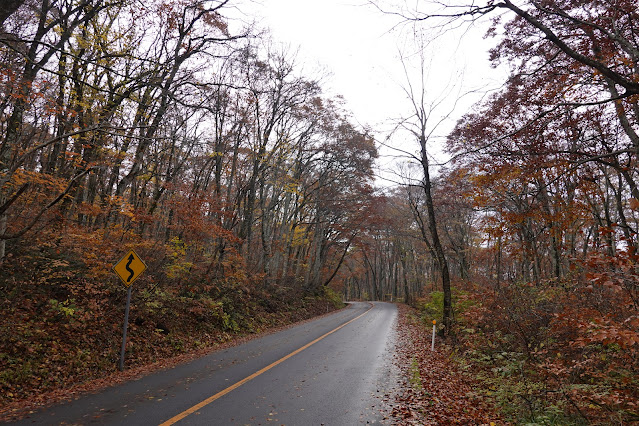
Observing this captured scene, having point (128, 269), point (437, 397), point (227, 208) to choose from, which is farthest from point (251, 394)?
point (227, 208)

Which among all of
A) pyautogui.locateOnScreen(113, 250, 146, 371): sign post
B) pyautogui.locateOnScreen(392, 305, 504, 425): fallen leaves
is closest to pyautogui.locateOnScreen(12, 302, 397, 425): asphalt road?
pyautogui.locateOnScreen(392, 305, 504, 425): fallen leaves

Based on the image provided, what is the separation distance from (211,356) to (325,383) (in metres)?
3.80

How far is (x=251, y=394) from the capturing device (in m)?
5.71

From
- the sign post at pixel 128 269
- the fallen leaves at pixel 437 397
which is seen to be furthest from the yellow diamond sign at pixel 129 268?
the fallen leaves at pixel 437 397

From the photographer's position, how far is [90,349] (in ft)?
24.5

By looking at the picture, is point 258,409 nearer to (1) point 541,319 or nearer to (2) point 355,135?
(1) point 541,319

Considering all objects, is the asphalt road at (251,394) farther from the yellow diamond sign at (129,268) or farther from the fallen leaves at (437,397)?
the yellow diamond sign at (129,268)

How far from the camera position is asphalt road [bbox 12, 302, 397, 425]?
468 centimetres

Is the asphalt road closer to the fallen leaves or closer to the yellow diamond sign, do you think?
the fallen leaves

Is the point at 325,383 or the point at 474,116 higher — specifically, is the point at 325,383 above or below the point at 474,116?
below

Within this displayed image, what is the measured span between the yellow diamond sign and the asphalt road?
7.31ft

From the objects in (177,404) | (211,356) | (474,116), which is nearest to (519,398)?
(177,404)

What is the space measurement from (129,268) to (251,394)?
170 inches

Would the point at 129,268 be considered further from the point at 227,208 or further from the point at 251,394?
the point at 227,208
